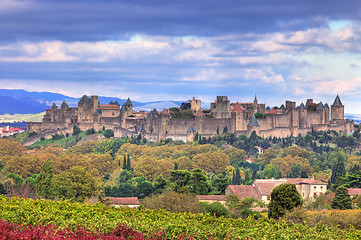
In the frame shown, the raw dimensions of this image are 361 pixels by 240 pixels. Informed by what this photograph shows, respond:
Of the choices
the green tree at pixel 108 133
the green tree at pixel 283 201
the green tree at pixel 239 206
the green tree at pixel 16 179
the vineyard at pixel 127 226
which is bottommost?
the green tree at pixel 239 206

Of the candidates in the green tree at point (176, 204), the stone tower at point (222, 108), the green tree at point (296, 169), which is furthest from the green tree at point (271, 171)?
the green tree at point (176, 204)

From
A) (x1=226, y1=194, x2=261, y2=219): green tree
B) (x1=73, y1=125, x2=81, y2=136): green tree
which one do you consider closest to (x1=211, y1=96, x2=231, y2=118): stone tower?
(x1=73, y1=125, x2=81, y2=136): green tree

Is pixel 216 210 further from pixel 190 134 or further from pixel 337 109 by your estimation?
pixel 337 109

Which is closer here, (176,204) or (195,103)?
(176,204)

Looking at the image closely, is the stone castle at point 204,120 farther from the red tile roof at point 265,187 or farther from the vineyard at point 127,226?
the vineyard at point 127,226

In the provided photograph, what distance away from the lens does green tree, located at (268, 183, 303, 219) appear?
3753 centimetres

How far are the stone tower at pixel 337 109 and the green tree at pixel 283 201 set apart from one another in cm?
6031

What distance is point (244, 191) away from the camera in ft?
170

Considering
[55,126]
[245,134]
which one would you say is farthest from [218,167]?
[55,126]

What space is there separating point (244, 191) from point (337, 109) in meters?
49.4

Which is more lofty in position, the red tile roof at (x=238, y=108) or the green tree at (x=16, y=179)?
the red tile roof at (x=238, y=108)

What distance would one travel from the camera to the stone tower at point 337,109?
96.4m

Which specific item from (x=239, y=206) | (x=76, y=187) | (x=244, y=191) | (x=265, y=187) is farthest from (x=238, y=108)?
(x=239, y=206)

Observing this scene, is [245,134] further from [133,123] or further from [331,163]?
[133,123]
